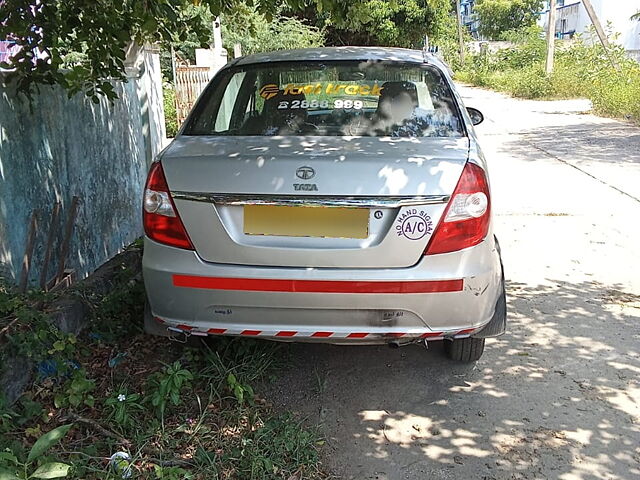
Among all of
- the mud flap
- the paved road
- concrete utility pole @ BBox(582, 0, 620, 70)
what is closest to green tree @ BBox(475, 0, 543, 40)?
concrete utility pole @ BBox(582, 0, 620, 70)

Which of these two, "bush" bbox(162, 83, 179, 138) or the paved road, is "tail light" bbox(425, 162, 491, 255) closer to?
the paved road

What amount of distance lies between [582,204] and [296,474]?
20.0ft

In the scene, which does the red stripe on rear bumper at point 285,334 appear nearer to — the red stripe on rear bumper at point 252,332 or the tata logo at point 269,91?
the red stripe on rear bumper at point 252,332

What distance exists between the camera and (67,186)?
15.4 feet

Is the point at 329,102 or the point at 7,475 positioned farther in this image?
the point at 329,102

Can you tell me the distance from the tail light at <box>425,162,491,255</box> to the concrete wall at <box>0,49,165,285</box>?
2.46 m

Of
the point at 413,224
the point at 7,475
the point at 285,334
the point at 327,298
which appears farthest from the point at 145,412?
the point at 413,224

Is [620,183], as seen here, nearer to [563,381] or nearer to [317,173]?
[563,381]

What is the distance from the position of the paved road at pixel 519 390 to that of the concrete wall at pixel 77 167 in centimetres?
181

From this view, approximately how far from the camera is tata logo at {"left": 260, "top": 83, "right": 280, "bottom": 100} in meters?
4.01

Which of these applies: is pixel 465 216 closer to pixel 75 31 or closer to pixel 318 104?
pixel 318 104

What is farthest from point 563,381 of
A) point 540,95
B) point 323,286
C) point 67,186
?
point 540,95

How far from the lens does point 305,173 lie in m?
3.01

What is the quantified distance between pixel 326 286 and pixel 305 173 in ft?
1.66
